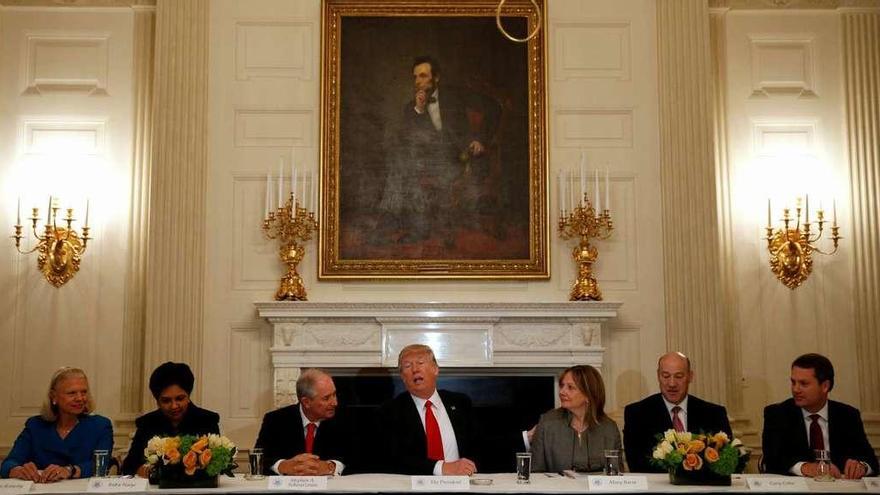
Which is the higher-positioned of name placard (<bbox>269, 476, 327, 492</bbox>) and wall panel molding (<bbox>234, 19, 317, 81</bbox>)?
wall panel molding (<bbox>234, 19, 317, 81</bbox>)

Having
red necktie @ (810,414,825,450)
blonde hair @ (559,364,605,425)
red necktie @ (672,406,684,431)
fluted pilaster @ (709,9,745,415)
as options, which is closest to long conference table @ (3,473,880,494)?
blonde hair @ (559,364,605,425)

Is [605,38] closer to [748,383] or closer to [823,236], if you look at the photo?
[823,236]

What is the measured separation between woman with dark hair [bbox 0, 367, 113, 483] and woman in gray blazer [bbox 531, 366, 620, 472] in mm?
2311

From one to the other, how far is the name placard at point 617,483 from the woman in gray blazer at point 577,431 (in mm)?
857

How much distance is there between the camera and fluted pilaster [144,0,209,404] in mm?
7355

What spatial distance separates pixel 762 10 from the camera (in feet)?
26.1

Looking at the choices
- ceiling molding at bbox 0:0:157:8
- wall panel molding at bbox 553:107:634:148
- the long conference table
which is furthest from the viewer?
ceiling molding at bbox 0:0:157:8

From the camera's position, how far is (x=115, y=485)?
4363 millimetres

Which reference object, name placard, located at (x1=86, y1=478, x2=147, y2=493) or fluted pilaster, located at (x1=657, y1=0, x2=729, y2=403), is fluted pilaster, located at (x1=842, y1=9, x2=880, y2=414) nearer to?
fluted pilaster, located at (x1=657, y1=0, x2=729, y2=403)

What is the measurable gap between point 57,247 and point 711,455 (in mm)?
5091

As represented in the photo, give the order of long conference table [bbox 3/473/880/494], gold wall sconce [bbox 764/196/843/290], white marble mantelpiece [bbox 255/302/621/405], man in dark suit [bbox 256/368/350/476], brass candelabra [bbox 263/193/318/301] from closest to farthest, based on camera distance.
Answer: long conference table [bbox 3/473/880/494], man in dark suit [bbox 256/368/350/476], white marble mantelpiece [bbox 255/302/621/405], brass candelabra [bbox 263/193/318/301], gold wall sconce [bbox 764/196/843/290]

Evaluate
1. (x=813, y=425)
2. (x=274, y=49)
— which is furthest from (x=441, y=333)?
(x=813, y=425)

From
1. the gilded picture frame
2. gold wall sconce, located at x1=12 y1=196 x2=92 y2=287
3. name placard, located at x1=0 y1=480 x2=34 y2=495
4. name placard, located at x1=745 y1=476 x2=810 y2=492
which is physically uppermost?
the gilded picture frame

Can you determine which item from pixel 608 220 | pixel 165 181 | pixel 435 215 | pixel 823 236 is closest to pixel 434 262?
pixel 435 215
